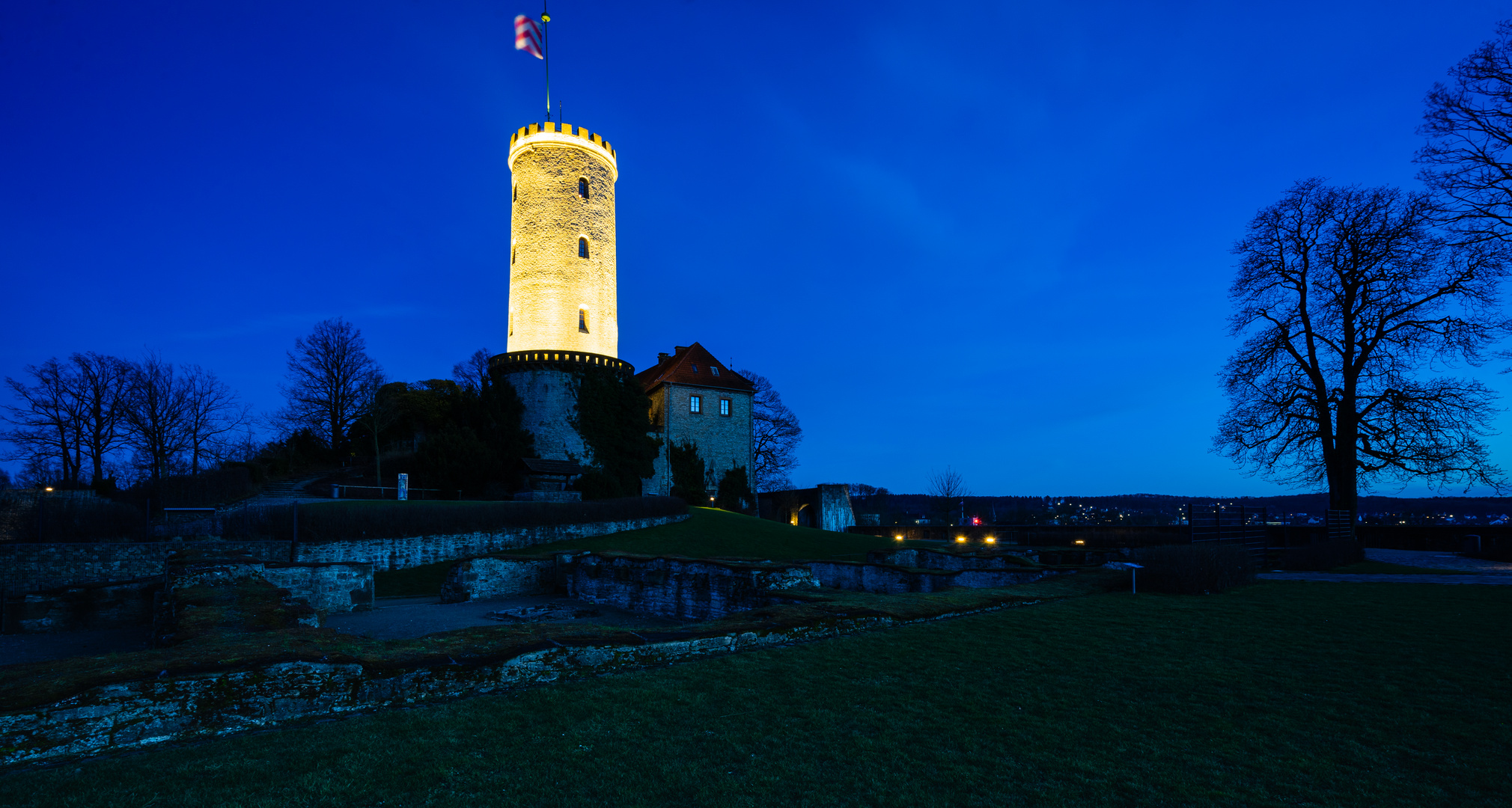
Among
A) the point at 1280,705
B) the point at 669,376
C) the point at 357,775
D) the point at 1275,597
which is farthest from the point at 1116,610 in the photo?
the point at 669,376

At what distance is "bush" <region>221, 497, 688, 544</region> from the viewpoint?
1995 cm

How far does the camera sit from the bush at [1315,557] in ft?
57.0

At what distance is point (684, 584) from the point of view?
14.0 m

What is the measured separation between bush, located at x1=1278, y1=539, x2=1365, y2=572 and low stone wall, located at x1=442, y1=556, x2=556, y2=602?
19.8 metres

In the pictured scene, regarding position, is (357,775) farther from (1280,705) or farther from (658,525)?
(658,525)

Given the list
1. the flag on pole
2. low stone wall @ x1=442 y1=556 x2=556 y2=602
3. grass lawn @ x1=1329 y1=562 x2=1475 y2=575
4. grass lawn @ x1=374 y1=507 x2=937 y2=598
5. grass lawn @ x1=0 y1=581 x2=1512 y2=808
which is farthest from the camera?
the flag on pole

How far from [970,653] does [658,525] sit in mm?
25774

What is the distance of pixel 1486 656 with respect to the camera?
6.50 m

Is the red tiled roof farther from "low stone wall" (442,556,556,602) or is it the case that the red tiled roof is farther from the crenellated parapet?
"low stone wall" (442,556,556,602)

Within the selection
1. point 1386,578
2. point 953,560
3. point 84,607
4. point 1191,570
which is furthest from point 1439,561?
point 84,607

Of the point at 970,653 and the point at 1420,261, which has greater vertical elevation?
the point at 1420,261

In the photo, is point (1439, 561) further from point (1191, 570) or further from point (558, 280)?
point (558, 280)

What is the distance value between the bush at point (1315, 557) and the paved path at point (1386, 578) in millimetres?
1504

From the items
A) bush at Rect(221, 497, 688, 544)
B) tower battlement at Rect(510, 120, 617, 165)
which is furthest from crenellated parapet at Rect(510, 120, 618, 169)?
bush at Rect(221, 497, 688, 544)
